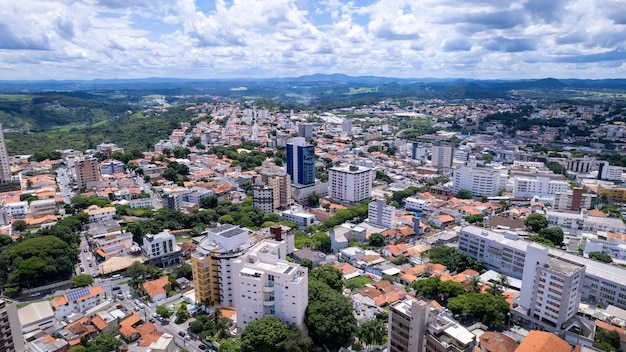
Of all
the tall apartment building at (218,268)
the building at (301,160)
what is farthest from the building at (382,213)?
the tall apartment building at (218,268)

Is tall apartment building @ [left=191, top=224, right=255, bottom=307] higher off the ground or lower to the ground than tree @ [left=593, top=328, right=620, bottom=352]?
higher

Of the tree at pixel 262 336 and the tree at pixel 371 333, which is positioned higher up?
the tree at pixel 262 336

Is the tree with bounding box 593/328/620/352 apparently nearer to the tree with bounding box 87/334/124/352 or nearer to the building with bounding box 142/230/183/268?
the tree with bounding box 87/334/124/352

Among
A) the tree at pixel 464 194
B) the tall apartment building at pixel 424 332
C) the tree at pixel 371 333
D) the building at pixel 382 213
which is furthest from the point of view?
the tree at pixel 464 194

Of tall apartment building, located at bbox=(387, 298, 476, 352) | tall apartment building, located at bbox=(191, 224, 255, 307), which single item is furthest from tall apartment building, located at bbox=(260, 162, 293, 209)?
tall apartment building, located at bbox=(387, 298, 476, 352)

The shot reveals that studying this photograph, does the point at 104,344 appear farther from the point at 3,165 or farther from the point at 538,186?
the point at 538,186

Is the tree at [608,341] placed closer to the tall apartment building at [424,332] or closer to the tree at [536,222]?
the tall apartment building at [424,332]

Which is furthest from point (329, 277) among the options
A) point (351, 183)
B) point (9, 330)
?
point (351, 183)
